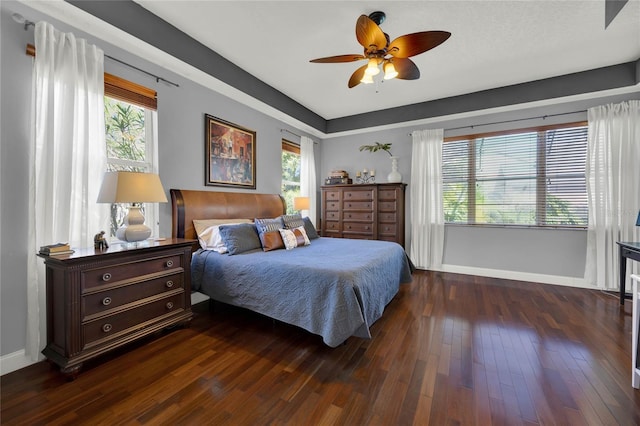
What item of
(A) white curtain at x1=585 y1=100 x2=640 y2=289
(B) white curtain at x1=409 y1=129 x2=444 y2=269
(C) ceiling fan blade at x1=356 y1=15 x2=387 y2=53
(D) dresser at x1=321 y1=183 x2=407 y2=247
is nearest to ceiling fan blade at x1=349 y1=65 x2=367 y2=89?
(C) ceiling fan blade at x1=356 y1=15 x2=387 y2=53

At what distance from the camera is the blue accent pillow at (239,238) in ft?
8.88

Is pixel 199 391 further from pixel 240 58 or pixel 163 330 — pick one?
pixel 240 58

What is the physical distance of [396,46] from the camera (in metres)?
2.21

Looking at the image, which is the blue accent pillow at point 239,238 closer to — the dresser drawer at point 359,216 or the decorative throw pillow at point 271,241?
the decorative throw pillow at point 271,241

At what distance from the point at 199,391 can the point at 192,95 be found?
2971mm

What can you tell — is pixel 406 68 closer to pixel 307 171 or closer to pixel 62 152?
pixel 307 171

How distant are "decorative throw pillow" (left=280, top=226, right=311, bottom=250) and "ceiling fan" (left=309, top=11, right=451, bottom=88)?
1.84m

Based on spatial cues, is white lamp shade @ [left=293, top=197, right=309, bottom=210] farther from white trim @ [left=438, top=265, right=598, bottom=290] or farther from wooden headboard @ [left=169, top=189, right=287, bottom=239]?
white trim @ [left=438, top=265, right=598, bottom=290]

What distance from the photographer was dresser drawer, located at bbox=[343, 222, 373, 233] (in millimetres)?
4688

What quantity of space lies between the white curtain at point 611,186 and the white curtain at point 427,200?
6.09 ft

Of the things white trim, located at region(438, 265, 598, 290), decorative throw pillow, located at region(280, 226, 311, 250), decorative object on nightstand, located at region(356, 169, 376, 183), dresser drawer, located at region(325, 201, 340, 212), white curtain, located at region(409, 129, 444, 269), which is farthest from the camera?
decorative object on nightstand, located at region(356, 169, 376, 183)

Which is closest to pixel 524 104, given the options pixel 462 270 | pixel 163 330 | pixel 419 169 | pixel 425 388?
pixel 419 169

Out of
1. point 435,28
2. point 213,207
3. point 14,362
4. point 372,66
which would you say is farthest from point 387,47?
point 14,362

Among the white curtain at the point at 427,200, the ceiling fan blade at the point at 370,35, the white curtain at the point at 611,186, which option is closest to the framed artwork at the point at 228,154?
the ceiling fan blade at the point at 370,35
